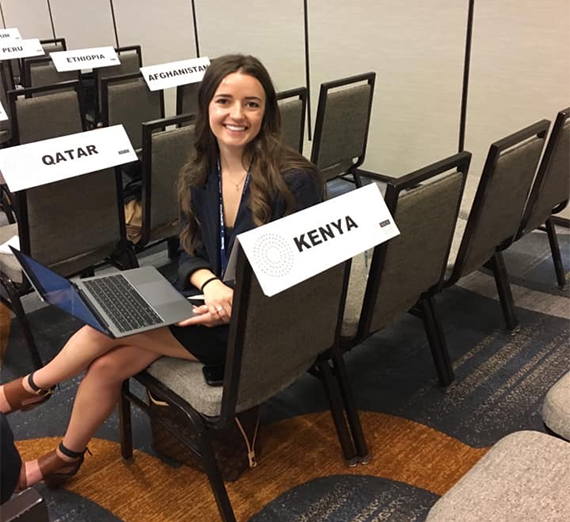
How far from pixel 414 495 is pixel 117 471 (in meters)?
0.85

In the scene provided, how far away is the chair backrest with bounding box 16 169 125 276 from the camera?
188 centimetres

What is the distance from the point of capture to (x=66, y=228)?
6.54 feet

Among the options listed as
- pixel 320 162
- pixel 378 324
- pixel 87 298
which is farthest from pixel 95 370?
pixel 320 162

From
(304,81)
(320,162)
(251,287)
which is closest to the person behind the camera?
(251,287)

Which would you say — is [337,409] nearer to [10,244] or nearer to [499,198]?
[499,198]

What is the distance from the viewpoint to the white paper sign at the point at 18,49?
12.7 feet

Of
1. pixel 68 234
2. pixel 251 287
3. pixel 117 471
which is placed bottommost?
pixel 117 471

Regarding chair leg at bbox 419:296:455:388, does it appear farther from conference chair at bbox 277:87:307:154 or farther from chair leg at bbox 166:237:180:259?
chair leg at bbox 166:237:180:259

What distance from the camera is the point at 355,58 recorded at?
3.75 meters

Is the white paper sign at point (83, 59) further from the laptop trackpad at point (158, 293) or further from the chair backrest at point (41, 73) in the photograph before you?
the laptop trackpad at point (158, 293)

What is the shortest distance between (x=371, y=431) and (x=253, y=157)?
0.91 metres

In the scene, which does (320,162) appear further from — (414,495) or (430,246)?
(414,495)

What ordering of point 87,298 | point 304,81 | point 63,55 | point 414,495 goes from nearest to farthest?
point 87,298 < point 414,495 < point 63,55 < point 304,81

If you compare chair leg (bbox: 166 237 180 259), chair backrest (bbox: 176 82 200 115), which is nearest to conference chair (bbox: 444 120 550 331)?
chair leg (bbox: 166 237 180 259)
